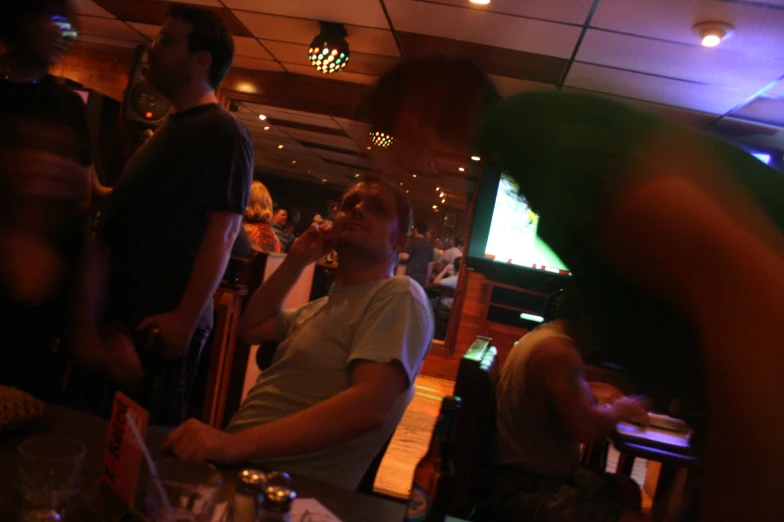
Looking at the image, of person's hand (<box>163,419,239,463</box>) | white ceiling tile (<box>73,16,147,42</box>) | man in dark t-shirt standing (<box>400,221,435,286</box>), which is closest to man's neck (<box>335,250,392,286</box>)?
person's hand (<box>163,419,239,463</box>)

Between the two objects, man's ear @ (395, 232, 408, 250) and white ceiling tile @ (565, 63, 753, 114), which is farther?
white ceiling tile @ (565, 63, 753, 114)

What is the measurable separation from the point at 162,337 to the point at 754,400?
115 cm

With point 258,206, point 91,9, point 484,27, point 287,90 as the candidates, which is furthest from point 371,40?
point 91,9

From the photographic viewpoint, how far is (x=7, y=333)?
3.56 feet

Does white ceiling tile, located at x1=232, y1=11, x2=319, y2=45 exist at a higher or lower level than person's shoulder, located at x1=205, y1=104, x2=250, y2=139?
higher

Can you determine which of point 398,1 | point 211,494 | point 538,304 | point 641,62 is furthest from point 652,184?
point 538,304

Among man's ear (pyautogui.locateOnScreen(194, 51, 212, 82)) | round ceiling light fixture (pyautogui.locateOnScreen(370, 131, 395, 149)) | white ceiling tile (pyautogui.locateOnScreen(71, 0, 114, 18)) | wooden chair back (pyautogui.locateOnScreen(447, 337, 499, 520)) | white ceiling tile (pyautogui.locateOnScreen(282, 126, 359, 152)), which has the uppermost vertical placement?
white ceiling tile (pyautogui.locateOnScreen(282, 126, 359, 152))

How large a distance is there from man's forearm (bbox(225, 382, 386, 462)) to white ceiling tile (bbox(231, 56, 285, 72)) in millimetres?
3928

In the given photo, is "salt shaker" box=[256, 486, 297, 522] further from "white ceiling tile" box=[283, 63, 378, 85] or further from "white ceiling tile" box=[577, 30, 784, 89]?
"white ceiling tile" box=[283, 63, 378, 85]

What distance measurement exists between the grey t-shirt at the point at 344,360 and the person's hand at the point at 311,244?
327mm

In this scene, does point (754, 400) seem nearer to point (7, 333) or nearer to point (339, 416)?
point (339, 416)

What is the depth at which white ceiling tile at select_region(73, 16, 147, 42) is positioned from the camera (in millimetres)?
4156

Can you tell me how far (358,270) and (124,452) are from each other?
72 cm

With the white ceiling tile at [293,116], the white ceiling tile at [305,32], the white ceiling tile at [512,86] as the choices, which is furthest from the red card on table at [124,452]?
the white ceiling tile at [293,116]
